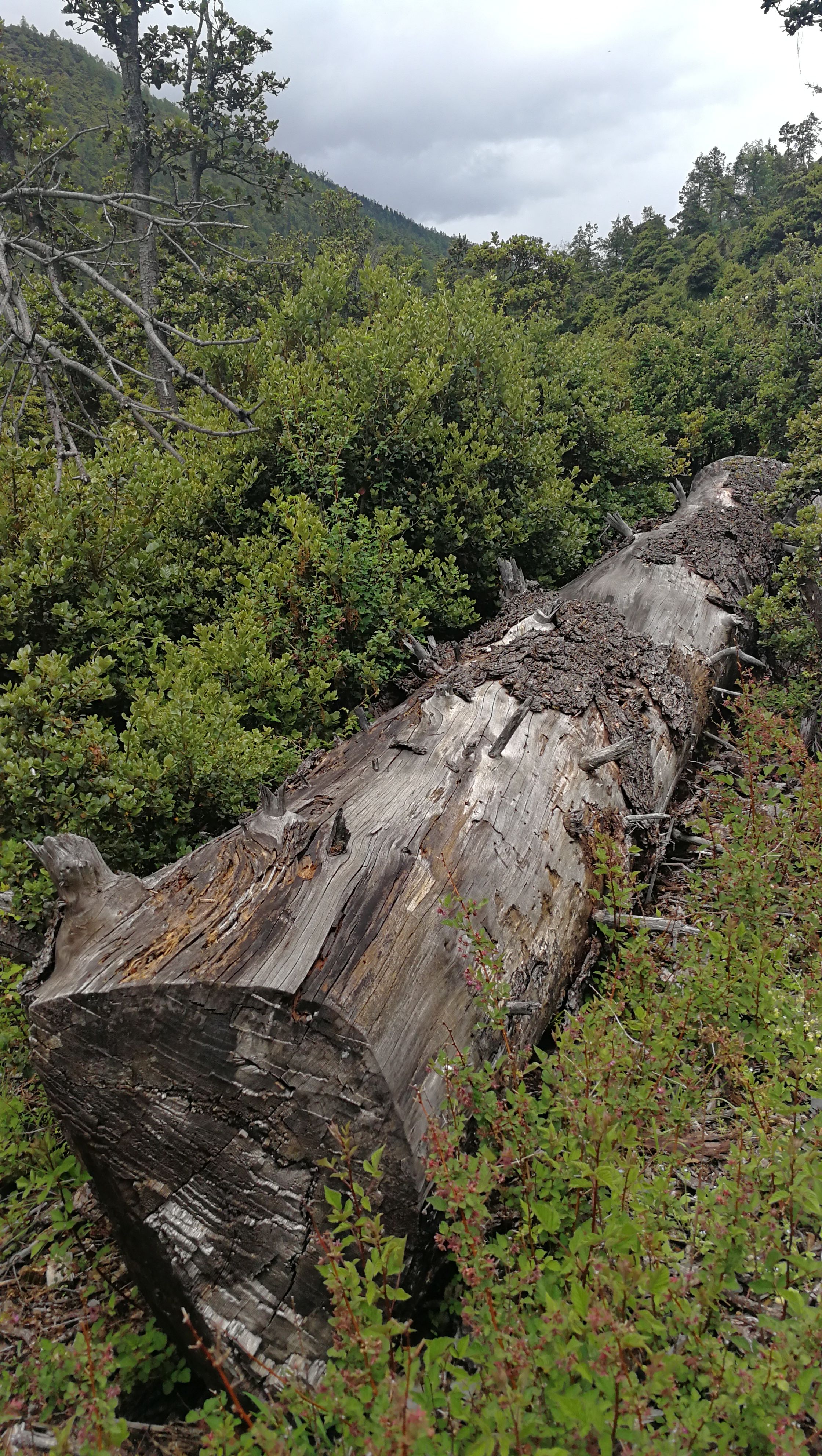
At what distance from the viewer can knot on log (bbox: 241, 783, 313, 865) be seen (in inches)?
104

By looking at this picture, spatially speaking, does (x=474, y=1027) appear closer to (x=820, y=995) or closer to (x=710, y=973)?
(x=710, y=973)

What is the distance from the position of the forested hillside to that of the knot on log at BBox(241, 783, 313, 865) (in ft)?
2.06

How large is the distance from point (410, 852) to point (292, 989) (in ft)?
2.73

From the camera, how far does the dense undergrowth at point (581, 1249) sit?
4.31 ft

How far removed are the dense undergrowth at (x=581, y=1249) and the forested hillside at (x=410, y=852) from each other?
0.02 metres

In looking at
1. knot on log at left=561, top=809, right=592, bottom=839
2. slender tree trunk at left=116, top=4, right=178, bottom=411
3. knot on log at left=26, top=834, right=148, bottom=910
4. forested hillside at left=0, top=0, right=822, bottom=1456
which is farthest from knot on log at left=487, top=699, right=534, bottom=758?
slender tree trunk at left=116, top=4, right=178, bottom=411

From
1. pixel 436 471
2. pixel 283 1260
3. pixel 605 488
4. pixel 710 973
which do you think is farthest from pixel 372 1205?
pixel 605 488

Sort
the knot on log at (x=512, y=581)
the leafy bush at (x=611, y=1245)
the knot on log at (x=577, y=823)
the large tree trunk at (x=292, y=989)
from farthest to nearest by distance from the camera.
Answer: the knot on log at (x=512, y=581) < the knot on log at (x=577, y=823) < the large tree trunk at (x=292, y=989) < the leafy bush at (x=611, y=1245)

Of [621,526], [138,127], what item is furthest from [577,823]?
[138,127]

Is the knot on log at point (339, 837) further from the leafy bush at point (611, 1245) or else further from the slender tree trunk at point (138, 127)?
the slender tree trunk at point (138, 127)

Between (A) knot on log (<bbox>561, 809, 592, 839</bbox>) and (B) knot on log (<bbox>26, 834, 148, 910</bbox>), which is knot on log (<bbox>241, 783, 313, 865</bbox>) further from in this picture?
(A) knot on log (<bbox>561, 809, 592, 839</bbox>)

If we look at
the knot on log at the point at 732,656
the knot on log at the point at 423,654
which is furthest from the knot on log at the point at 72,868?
the knot on log at the point at 732,656

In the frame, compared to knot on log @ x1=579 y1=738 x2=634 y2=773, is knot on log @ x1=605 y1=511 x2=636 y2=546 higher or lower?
knot on log @ x1=605 y1=511 x2=636 y2=546

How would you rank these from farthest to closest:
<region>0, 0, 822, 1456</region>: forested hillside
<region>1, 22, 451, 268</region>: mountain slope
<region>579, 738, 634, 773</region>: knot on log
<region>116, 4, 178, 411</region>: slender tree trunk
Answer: <region>1, 22, 451, 268</region>: mountain slope
<region>116, 4, 178, 411</region>: slender tree trunk
<region>579, 738, 634, 773</region>: knot on log
<region>0, 0, 822, 1456</region>: forested hillside
